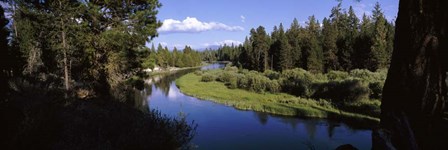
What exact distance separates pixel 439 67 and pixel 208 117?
3097cm

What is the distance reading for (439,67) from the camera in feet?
12.5

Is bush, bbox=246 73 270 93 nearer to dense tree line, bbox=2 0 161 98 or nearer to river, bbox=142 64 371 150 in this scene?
river, bbox=142 64 371 150

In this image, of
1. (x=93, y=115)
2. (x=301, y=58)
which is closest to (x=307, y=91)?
(x=301, y=58)

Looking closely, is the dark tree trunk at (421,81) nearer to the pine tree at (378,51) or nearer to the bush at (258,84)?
the bush at (258,84)

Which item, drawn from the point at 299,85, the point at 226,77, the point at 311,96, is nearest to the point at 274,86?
the point at 299,85

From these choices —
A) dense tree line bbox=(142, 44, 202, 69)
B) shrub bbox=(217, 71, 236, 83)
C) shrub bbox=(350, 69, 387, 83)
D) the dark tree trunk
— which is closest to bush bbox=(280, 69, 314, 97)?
shrub bbox=(350, 69, 387, 83)

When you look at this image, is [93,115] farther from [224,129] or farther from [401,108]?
[224,129]

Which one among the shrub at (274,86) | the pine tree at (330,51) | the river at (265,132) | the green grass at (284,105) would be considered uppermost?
the pine tree at (330,51)

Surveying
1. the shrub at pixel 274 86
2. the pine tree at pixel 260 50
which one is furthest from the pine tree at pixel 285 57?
the shrub at pixel 274 86

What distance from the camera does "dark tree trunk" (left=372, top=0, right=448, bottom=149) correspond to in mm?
3814

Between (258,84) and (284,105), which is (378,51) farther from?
(284,105)

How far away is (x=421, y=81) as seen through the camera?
Result: 12.7ft

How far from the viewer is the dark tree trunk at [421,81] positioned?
3814 millimetres

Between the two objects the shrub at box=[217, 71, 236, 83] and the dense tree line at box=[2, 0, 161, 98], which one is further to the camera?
the shrub at box=[217, 71, 236, 83]
